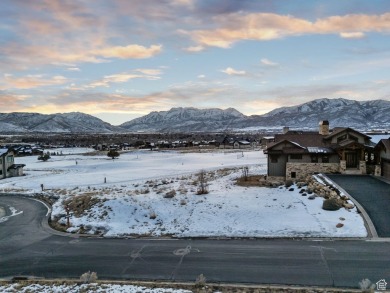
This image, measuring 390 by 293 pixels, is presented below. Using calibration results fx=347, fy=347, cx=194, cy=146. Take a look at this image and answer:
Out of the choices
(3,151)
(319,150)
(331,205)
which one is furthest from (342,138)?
(3,151)

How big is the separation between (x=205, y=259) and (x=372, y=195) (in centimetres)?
1738

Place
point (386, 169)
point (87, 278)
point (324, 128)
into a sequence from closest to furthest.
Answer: point (87, 278) < point (386, 169) < point (324, 128)

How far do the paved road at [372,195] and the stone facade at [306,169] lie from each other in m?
1.72

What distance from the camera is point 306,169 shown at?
3878 centimetres

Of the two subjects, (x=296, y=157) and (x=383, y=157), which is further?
(x=296, y=157)

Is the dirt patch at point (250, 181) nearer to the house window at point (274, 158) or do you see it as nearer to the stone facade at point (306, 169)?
the house window at point (274, 158)

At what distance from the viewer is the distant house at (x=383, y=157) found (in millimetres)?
36312

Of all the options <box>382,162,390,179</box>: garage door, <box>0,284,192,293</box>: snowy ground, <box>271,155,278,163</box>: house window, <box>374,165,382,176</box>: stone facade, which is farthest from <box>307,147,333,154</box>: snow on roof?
<box>0,284,192,293</box>: snowy ground

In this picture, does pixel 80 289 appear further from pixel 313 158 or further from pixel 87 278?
pixel 313 158

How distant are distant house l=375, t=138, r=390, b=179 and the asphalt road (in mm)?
18686

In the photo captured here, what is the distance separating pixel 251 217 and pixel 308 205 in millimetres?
5055

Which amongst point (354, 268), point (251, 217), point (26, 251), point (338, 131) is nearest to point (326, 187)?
point (251, 217)

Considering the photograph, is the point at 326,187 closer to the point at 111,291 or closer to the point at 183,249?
the point at 183,249

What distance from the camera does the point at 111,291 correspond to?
51.9 ft
